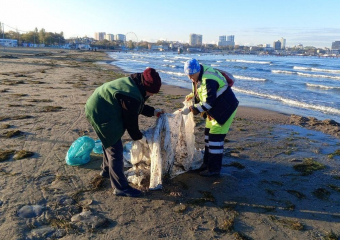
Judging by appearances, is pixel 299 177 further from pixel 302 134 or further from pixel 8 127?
pixel 8 127


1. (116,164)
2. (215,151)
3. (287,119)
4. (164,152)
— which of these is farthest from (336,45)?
(116,164)

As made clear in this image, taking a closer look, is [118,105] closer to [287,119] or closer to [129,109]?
[129,109]

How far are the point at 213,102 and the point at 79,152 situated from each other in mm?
2491

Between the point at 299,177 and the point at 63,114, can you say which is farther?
the point at 63,114

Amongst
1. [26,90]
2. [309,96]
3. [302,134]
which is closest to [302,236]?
[302,134]

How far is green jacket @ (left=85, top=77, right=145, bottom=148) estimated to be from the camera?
3557 millimetres

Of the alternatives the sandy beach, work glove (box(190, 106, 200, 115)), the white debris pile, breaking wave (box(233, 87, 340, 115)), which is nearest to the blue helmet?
work glove (box(190, 106, 200, 115))

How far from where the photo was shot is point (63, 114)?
27.1 ft

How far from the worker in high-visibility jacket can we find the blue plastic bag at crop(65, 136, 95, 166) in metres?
1.89

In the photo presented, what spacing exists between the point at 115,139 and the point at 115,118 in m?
0.29

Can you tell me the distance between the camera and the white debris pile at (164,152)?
4.20 meters

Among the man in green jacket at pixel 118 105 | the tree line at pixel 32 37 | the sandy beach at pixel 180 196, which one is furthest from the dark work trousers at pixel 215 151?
the tree line at pixel 32 37

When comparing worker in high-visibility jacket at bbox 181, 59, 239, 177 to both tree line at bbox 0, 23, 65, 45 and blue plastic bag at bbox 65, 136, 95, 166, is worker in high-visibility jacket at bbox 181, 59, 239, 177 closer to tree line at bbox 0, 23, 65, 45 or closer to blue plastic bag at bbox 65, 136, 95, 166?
blue plastic bag at bbox 65, 136, 95, 166

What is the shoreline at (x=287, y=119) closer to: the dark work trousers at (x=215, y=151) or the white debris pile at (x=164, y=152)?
the dark work trousers at (x=215, y=151)
